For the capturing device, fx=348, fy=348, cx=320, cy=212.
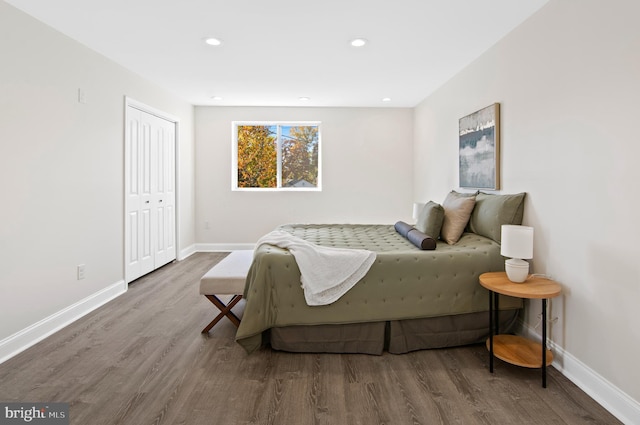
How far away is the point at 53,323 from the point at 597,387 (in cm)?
379

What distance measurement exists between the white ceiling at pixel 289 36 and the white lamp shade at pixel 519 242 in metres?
1.57

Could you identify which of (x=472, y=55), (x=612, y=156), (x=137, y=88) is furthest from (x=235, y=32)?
(x=612, y=156)

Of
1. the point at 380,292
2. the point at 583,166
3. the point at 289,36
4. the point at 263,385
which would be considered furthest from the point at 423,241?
the point at 289,36

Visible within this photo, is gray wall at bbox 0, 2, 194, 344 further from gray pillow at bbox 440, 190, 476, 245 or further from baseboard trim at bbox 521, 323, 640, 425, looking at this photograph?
baseboard trim at bbox 521, 323, 640, 425

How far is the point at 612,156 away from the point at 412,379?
5.51 ft

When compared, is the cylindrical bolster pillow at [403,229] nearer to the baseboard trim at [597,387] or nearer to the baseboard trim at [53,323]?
the baseboard trim at [597,387]

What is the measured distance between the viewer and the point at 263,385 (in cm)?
208

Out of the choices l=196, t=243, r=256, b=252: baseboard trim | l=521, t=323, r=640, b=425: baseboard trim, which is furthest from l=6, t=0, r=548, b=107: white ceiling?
l=196, t=243, r=256, b=252: baseboard trim

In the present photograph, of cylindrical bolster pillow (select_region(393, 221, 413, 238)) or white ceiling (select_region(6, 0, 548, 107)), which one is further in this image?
cylindrical bolster pillow (select_region(393, 221, 413, 238))

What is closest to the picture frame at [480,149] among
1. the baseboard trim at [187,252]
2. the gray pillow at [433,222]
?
the gray pillow at [433,222]

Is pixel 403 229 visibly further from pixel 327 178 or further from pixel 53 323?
pixel 53 323

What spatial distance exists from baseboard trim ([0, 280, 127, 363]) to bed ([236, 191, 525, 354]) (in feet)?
5.18

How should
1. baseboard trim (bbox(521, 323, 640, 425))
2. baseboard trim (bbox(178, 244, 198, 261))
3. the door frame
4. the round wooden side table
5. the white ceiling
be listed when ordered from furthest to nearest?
1. baseboard trim (bbox(178, 244, 198, 261))
2. the door frame
3. the white ceiling
4. the round wooden side table
5. baseboard trim (bbox(521, 323, 640, 425))

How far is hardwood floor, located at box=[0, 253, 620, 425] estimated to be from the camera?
70.9 inches
